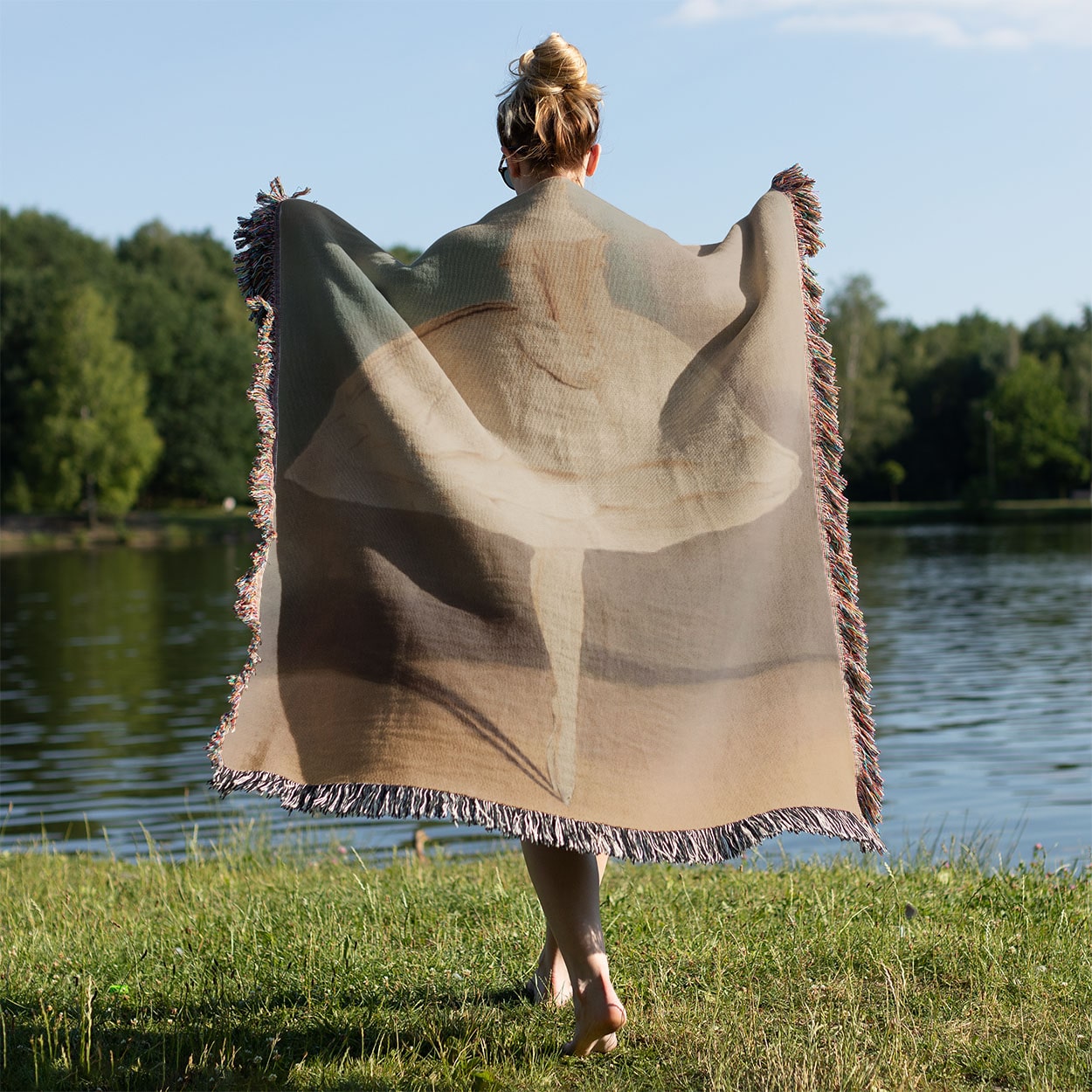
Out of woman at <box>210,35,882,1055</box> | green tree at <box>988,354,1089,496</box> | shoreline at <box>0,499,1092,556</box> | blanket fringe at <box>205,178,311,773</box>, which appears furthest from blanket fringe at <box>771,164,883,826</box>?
green tree at <box>988,354,1089,496</box>

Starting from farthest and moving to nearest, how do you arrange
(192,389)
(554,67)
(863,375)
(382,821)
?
(863,375) < (192,389) < (382,821) < (554,67)

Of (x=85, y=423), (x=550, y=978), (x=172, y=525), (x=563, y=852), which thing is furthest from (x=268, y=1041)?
(x=172, y=525)

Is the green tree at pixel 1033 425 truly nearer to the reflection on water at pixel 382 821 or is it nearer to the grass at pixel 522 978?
the reflection on water at pixel 382 821

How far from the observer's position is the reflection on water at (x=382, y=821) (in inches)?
343

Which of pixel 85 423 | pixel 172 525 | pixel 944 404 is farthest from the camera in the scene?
pixel 944 404

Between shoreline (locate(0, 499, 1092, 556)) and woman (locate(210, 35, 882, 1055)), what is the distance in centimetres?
4362

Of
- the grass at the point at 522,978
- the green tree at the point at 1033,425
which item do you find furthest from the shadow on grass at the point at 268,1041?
the green tree at the point at 1033,425

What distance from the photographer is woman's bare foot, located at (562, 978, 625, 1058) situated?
267 cm

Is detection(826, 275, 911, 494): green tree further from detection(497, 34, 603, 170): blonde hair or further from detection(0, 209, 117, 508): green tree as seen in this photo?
detection(497, 34, 603, 170): blonde hair

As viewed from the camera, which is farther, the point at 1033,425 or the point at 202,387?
the point at 1033,425

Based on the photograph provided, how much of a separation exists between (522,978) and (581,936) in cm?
57

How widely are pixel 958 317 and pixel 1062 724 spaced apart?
240ft

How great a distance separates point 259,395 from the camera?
Result: 120 inches

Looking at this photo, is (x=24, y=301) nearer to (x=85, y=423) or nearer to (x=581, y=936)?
(x=85, y=423)
